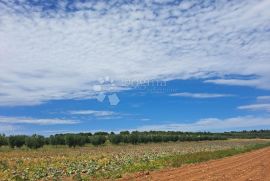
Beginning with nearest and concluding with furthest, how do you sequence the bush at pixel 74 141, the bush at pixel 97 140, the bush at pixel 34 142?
the bush at pixel 34 142 < the bush at pixel 74 141 < the bush at pixel 97 140

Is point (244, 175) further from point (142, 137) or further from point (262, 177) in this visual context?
point (142, 137)

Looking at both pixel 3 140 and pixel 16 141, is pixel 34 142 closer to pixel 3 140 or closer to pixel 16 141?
pixel 16 141

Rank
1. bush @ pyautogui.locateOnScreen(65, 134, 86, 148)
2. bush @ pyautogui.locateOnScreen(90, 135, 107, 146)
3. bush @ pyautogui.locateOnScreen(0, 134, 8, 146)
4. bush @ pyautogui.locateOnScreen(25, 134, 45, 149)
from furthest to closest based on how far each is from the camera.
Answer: bush @ pyautogui.locateOnScreen(90, 135, 107, 146) → bush @ pyautogui.locateOnScreen(65, 134, 86, 148) → bush @ pyautogui.locateOnScreen(0, 134, 8, 146) → bush @ pyautogui.locateOnScreen(25, 134, 45, 149)

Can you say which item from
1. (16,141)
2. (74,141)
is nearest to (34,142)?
(16,141)

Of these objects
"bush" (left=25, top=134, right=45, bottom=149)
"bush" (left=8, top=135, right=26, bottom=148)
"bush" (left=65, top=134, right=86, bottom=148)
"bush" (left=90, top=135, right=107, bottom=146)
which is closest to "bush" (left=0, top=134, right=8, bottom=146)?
"bush" (left=8, top=135, right=26, bottom=148)

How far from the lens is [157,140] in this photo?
110 m

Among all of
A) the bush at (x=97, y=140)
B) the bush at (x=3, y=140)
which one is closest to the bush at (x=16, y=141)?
the bush at (x=3, y=140)

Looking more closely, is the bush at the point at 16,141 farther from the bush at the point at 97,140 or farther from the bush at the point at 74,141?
the bush at the point at 97,140

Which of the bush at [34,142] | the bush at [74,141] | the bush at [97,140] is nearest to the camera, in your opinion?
the bush at [34,142]

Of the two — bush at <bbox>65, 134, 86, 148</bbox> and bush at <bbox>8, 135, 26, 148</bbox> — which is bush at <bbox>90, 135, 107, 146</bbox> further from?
bush at <bbox>8, 135, 26, 148</bbox>

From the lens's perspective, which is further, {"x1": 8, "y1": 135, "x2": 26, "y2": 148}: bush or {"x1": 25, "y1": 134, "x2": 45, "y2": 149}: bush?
{"x1": 8, "y1": 135, "x2": 26, "y2": 148}: bush

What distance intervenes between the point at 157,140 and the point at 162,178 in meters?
92.1

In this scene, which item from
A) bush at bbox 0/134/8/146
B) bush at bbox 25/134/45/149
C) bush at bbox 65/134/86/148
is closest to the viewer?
bush at bbox 25/134/45/149

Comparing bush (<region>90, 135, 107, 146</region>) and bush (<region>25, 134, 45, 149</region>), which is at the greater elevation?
bush (<region>90, 135, 107, 146</region>)
